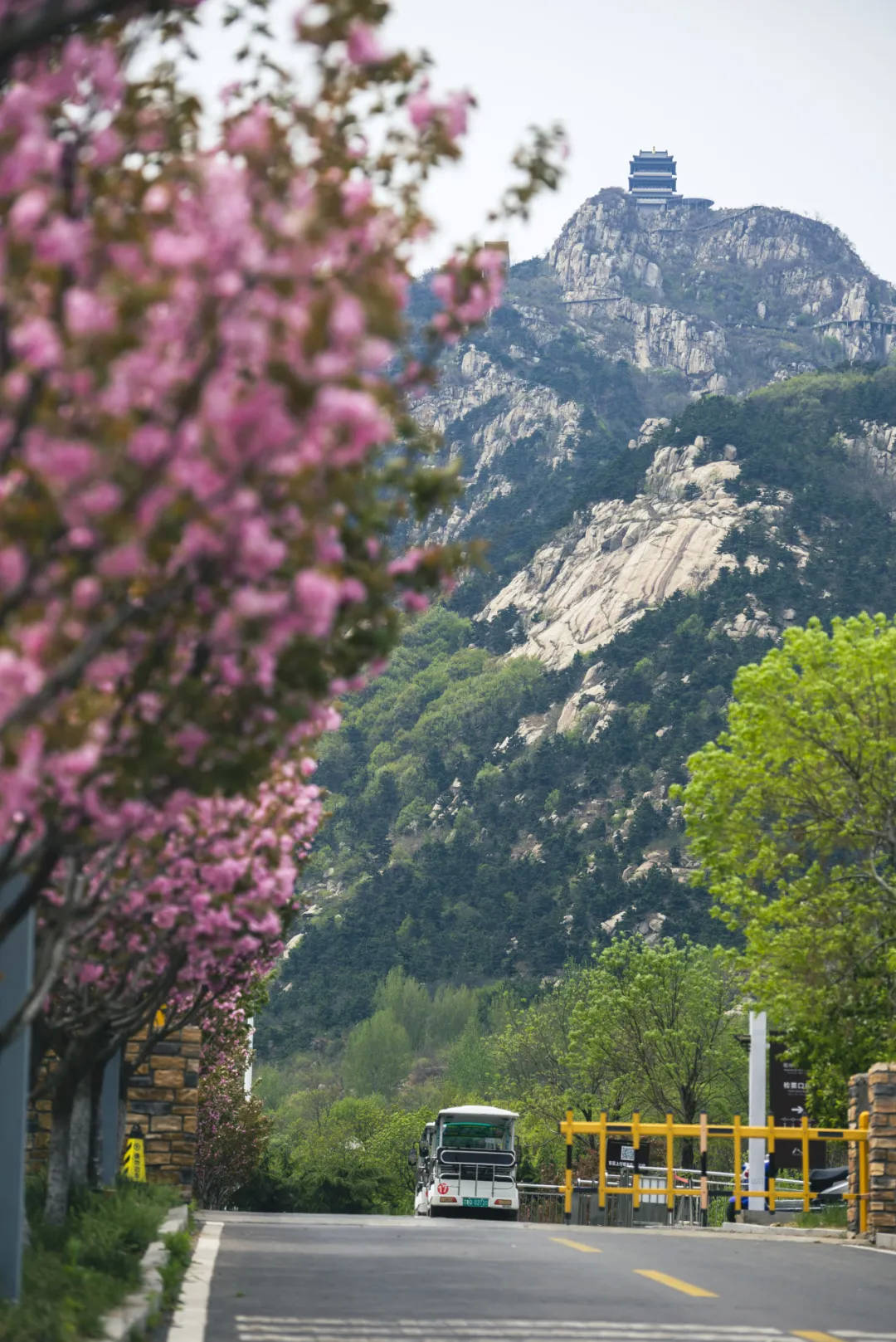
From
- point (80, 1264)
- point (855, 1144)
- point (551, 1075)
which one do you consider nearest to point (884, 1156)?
point (855, 1144)

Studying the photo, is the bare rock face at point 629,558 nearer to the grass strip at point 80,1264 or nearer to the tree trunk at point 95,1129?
the tree trunk at point 95,1129

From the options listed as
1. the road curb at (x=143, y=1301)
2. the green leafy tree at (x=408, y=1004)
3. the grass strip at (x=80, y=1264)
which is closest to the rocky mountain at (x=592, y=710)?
the green leafy tree at (x=408, y=1004)

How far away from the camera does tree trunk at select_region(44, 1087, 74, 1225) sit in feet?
47.6

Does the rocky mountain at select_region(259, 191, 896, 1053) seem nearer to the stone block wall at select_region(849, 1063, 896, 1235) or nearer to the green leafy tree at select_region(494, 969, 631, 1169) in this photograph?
the green leafy tree at select_region(494, 969, 631, 1169)

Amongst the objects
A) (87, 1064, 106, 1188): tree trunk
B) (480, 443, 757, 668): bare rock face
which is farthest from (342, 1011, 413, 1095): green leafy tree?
(87, 1064, 106, 1188): tree trunk

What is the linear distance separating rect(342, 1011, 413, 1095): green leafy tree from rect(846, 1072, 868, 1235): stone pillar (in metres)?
98.6

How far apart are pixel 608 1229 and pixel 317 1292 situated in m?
12.5

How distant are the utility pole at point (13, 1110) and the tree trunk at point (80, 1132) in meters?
6.25

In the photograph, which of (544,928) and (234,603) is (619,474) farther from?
(234,603)

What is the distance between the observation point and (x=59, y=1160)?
14.7 metres

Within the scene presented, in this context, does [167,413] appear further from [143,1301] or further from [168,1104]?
[168,1104]

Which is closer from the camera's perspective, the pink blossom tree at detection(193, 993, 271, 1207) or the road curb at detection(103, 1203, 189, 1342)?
the road curb at detection(103, 1203, 189, 1342)

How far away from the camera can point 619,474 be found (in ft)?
587

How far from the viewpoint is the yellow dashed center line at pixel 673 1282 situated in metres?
14.5
